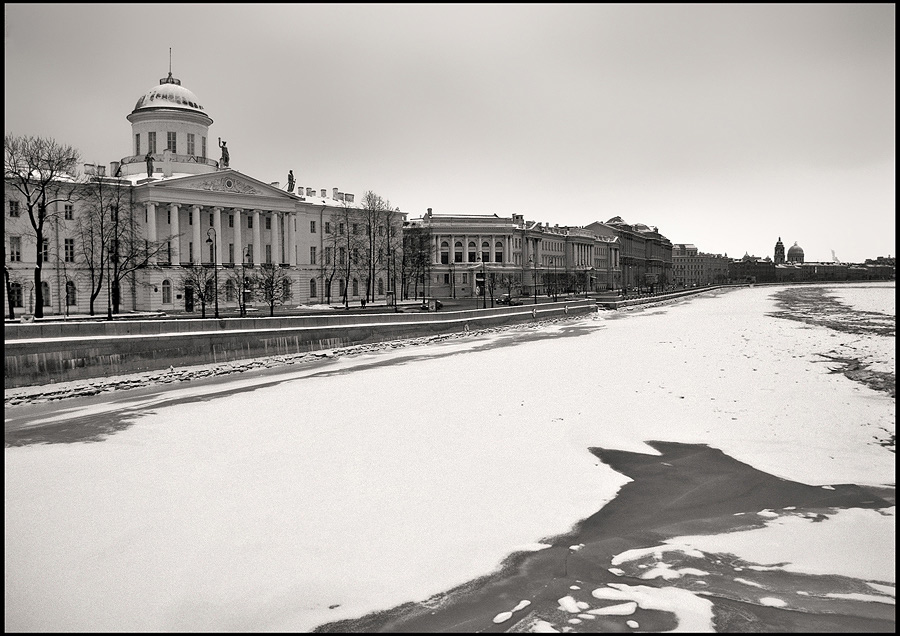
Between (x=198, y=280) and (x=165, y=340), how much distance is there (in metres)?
22.7

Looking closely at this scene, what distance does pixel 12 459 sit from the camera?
1644 cm

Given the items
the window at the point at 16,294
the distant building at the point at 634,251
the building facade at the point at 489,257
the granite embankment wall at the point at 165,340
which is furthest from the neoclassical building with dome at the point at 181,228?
Answer: the distant building at the point at 634,251

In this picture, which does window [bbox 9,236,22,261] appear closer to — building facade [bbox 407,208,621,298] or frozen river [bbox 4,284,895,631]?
frozen river [bbox 4,284,895,631]

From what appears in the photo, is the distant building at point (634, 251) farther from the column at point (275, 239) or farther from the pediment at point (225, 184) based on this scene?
the pediment at point (225, 184)

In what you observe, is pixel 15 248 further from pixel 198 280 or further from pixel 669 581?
pixel 669 581

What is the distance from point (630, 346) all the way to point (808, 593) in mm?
29527

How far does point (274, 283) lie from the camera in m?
56.5

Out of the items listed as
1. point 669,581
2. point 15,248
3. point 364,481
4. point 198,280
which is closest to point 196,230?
point 198,280

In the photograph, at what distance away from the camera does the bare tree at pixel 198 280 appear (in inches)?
2060

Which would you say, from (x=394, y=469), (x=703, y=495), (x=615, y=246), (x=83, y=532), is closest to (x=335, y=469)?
(x=394, y=469)

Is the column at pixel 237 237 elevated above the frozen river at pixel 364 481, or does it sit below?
above

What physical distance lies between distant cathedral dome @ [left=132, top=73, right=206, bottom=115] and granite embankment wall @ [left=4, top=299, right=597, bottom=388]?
37.6m

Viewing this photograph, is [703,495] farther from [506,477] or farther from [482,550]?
[482,550]

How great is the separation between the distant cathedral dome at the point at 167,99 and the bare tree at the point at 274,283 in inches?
736
